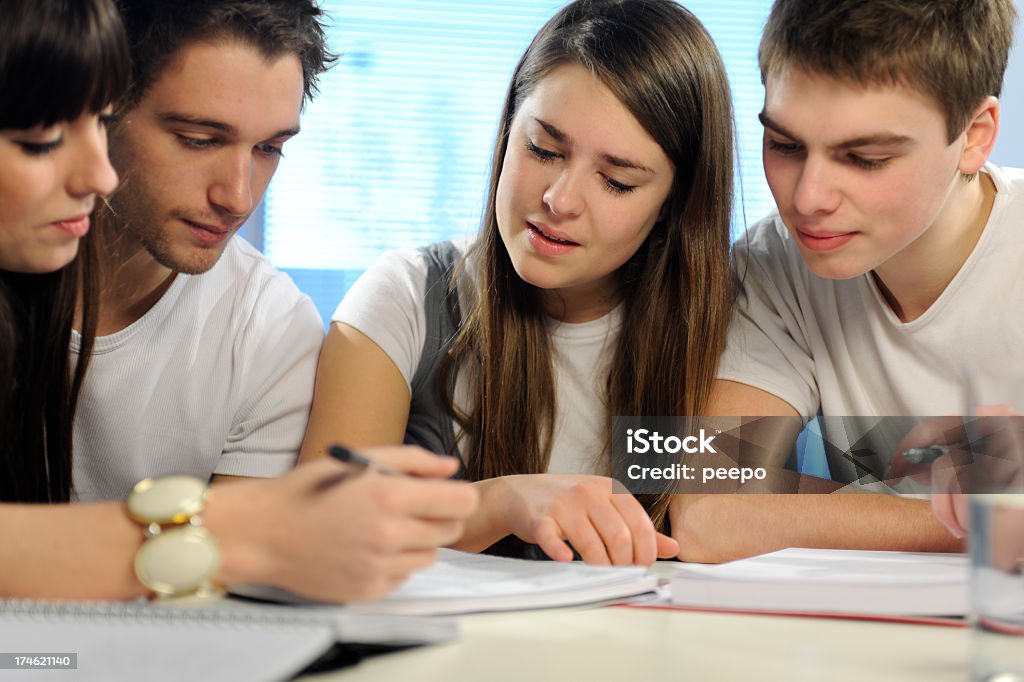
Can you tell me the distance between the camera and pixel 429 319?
1.50 meters

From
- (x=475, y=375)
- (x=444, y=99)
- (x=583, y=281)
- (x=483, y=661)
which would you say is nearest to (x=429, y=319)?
(x=475, y=375)

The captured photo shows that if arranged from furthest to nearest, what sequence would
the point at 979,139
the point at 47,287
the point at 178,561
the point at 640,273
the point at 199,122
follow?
the point at 640,273, the point at 979,139, the point at 199,122, the point at 47,287, the point at 178,561

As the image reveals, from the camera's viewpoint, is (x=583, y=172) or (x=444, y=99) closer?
(x=583, y=172)

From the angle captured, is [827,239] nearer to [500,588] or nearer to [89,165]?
[500,588]

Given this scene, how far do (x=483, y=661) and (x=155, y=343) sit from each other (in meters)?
0.87

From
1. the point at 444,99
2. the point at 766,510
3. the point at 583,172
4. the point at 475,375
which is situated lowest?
the point at 766,510

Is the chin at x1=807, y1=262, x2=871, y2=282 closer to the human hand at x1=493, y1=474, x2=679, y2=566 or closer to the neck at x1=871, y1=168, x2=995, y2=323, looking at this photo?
the neck at x1=871, y1=168, x2=995, y2=323

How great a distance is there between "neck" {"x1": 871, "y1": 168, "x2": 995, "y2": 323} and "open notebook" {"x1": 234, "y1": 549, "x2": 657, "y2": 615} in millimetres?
773

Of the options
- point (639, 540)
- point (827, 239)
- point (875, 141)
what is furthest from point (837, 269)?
point (639, 540)

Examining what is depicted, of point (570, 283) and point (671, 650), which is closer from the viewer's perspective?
point (671, 650)

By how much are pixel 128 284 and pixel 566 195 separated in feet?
2.04

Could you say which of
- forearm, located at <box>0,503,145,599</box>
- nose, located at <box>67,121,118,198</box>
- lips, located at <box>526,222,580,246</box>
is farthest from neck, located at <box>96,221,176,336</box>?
forearm, located at <box>0,503,145,599</box>

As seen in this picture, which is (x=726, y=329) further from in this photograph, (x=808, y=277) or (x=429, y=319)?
(x=429, y=319)

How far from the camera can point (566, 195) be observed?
4.37ft
